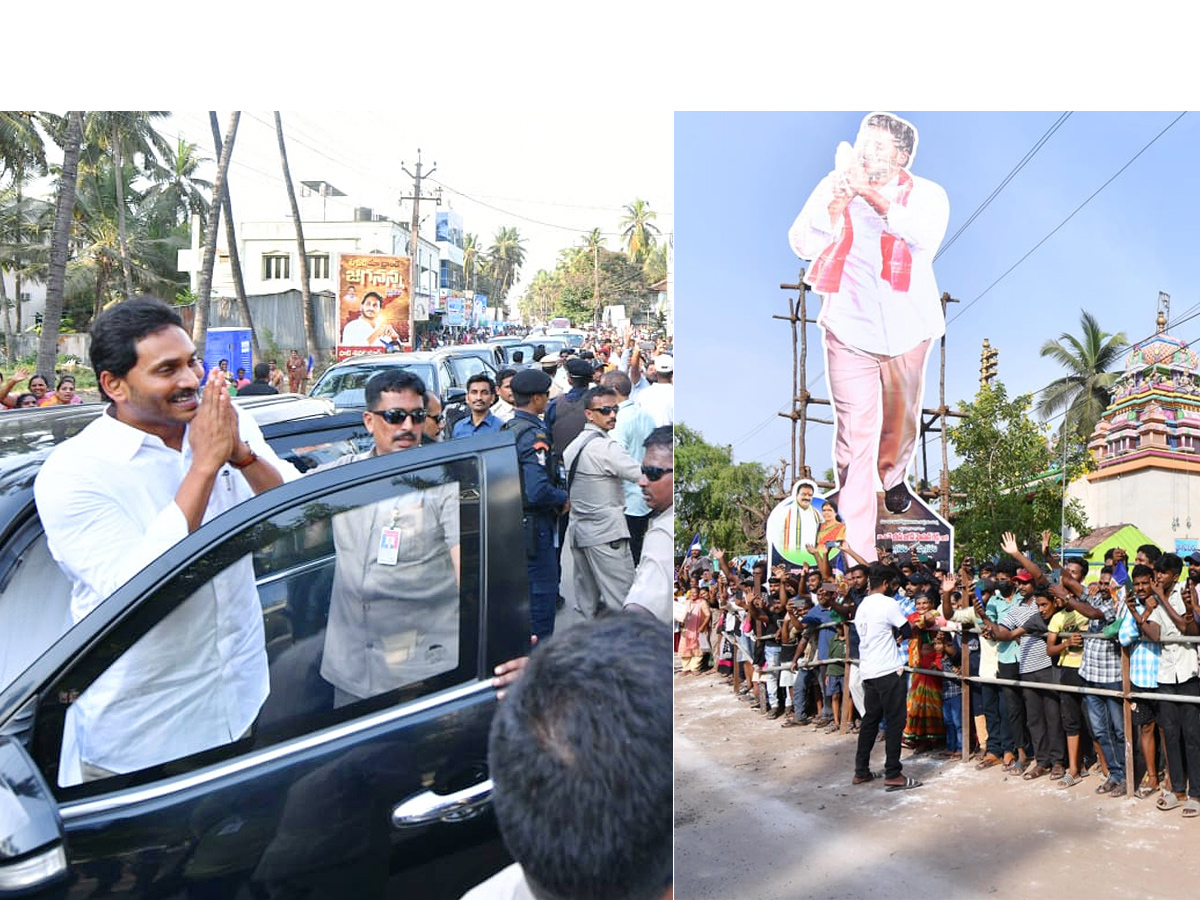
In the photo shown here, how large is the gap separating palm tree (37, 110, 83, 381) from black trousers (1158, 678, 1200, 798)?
129 inches

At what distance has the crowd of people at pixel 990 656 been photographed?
3.30m

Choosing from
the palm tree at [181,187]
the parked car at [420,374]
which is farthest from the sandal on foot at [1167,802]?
the palm tree at [181,187]

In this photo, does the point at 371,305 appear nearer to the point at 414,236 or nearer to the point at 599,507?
the point at 414,236

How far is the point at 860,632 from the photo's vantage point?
3.46 meters

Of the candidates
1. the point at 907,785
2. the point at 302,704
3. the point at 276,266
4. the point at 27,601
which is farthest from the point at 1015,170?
the point at 27,601

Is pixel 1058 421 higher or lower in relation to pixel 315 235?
lower

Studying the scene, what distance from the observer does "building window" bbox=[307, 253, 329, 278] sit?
10.2 ft

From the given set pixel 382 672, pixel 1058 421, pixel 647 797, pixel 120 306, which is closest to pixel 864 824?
pixel 1058 421

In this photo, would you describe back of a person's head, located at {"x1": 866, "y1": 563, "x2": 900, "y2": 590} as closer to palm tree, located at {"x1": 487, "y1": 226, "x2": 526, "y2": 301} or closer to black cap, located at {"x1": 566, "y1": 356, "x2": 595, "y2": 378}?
black cap, located at {"x1": 566, "y1": 356, "x2": 595, "y2": 378}

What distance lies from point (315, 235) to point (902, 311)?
5.65ft

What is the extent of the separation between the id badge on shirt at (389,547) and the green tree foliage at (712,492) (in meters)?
0.88

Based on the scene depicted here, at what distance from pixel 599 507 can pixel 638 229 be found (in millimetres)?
810

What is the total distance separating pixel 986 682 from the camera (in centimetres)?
353

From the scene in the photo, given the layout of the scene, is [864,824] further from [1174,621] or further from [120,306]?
[120,306]
